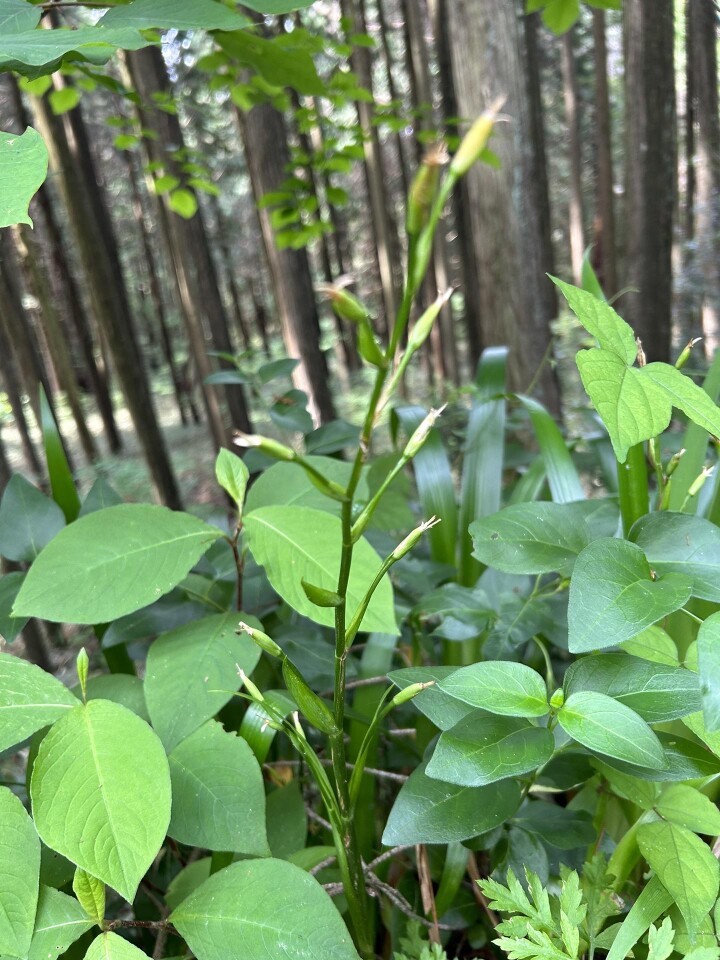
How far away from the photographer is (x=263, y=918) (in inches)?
24.2

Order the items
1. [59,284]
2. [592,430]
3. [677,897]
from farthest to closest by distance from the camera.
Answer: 1. [59,284]
2. [592,430]
3. [677,897]

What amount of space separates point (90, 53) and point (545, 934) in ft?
4.01

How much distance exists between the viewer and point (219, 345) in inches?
314

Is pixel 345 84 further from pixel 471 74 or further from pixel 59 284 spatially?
pixel 59 284

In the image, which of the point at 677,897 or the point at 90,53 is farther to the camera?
the point at 90,53

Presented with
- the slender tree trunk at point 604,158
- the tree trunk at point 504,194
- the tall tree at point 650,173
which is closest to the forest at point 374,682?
the tree trunk at point 504,194

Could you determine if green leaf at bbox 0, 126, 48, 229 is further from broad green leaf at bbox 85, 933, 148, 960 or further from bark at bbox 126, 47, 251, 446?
bark at bbox 126, 47, 251, 446

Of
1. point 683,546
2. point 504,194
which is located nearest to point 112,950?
point 683,546

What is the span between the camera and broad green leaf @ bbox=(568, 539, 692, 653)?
597 millimetres

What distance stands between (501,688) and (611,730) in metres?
0.10

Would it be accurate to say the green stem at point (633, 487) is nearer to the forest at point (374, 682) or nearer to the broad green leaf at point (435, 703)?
the forest at point (374, 682)

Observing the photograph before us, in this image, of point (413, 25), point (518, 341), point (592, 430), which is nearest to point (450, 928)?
point (592, 430)

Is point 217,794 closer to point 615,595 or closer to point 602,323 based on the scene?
point 615,595

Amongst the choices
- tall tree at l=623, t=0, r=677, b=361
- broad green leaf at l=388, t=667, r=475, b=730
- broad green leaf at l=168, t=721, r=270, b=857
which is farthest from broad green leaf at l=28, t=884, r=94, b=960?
tall tree at l=623, t=0, r=677, b=361
